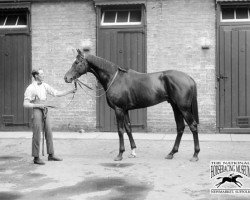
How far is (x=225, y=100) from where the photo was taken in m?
13.2

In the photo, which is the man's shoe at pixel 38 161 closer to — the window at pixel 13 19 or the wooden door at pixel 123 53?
the wooden door at pixel 123 53

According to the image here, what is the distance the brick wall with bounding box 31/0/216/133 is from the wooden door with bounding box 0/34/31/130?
352 mm

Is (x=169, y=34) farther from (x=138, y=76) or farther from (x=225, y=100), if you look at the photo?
(x=138, y=76)

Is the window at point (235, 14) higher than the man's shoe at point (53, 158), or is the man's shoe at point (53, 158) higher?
the window at point (235, 14)

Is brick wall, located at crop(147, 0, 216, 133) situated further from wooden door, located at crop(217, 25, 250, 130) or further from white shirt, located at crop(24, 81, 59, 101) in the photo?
white shirt, located at crop(24, 81, 59, 101)

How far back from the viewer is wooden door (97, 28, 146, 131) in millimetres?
13594

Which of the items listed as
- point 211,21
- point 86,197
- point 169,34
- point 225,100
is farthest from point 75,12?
point 86,197

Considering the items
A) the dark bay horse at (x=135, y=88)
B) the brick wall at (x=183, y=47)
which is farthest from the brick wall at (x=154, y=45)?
the dark bay horse at (x=135, y=88)

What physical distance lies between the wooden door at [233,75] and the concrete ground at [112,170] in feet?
2.76

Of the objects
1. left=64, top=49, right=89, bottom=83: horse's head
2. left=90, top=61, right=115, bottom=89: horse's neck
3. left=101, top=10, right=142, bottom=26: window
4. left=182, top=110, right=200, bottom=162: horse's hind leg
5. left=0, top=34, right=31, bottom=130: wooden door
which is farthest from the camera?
left=0, top=34, right=31, bottom=130: wooden door

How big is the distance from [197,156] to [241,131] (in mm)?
4225

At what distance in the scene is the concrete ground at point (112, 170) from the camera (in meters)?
6.84

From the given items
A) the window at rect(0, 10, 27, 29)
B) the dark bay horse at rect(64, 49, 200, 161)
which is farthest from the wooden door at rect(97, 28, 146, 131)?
the dark bay horse at rect(64, 49, 200, 161)

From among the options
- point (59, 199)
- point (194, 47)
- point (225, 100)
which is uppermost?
point (194, 47)
